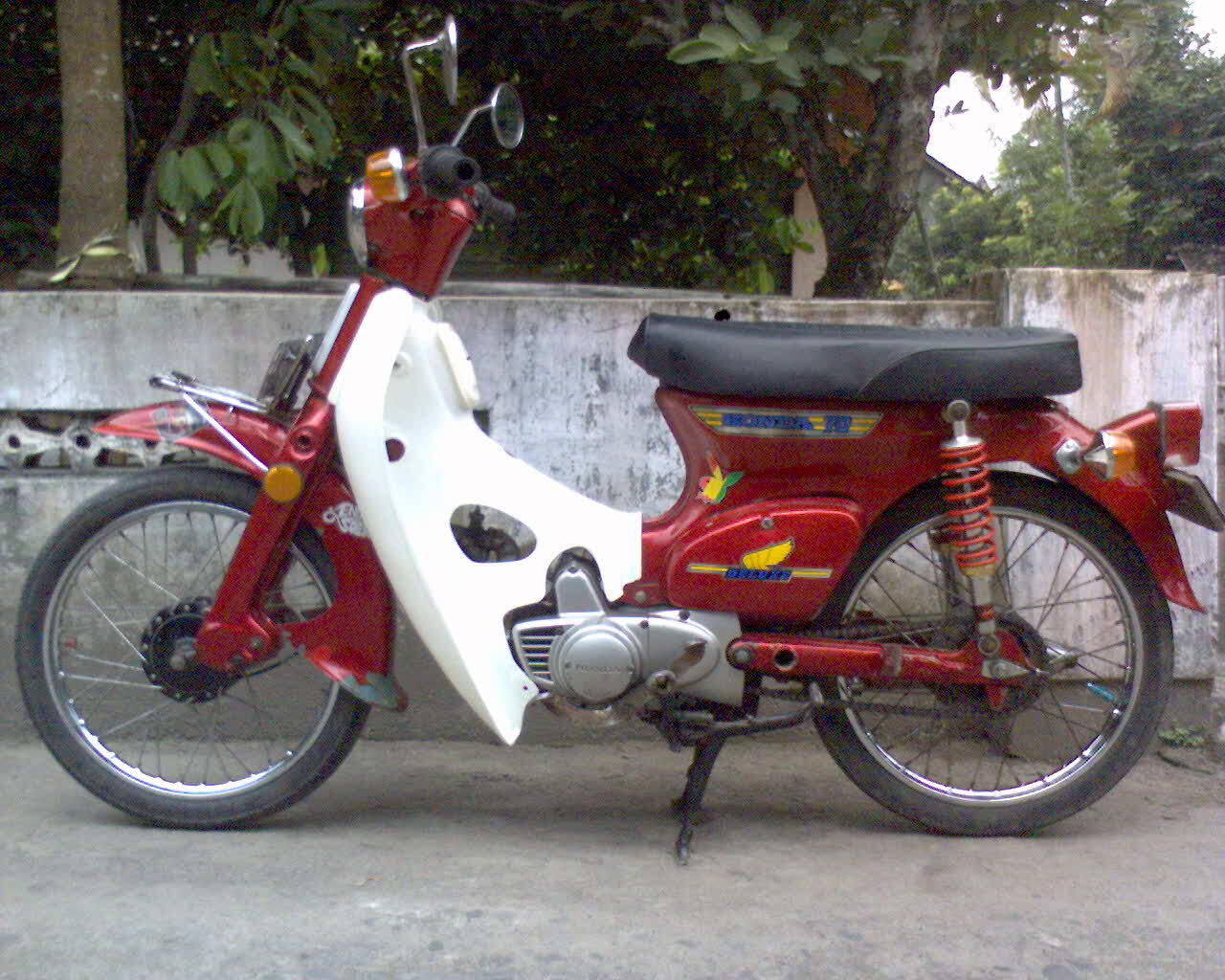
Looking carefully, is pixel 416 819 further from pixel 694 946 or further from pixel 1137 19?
pixel 1137 19

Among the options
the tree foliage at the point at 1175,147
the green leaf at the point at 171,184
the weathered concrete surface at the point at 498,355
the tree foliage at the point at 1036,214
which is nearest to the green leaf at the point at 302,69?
the green leaf at the point at 171,184

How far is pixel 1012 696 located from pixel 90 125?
3.13m

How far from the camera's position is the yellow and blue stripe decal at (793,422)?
319 cm

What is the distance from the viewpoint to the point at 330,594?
3.33 meters

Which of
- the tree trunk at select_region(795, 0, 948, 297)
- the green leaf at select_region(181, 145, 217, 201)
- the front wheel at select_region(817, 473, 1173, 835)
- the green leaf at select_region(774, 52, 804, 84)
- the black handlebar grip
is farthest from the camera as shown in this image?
the tree trunk at select_region(795, 0, 948, 297)

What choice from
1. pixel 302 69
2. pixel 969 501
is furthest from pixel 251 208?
pixel 969 501

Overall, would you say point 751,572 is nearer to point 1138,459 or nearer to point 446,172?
point 1138,459

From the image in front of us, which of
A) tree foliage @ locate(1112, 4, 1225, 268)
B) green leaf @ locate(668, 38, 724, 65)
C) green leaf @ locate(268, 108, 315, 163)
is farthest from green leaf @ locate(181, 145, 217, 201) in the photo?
tree foliage @ locate(1112, 4, 1225, 268)

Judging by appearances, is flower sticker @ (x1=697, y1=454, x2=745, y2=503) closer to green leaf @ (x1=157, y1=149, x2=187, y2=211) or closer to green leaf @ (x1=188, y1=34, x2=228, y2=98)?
green leaf @ (x1=157, y1=149, x2=187, y2=211)

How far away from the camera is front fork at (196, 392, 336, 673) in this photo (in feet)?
10.5

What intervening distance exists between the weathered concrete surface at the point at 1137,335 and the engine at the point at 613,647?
1.30 m

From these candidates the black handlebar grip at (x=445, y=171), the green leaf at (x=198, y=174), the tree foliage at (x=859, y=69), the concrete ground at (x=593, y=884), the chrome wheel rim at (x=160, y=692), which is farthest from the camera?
the green leaf at (x=198, y=174)

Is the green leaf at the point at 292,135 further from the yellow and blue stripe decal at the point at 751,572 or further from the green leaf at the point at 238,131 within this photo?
the yellow and blue stripe decal at the point at 751,572

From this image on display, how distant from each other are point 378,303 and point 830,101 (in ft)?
7.87
